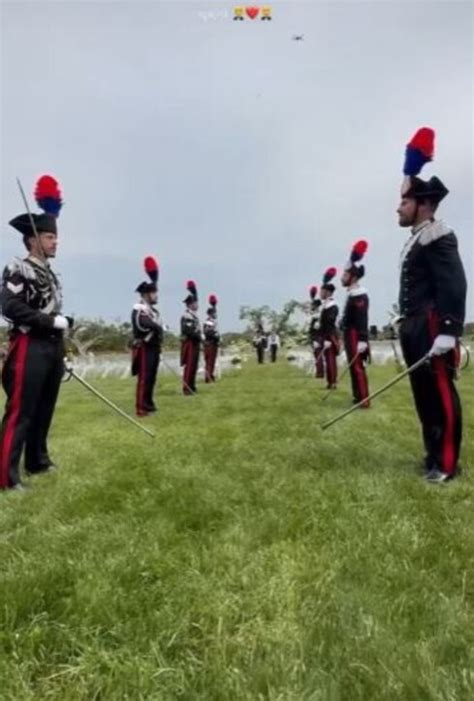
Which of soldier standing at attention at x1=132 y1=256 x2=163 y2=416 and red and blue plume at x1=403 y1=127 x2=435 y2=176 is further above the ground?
red and blue plume at x1=403 y1=127 x2=435 y2=176

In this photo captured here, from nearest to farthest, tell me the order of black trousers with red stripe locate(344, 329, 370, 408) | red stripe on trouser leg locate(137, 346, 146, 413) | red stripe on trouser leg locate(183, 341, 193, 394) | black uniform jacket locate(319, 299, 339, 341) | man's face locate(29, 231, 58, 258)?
man's face locate(29, 231, 58, 258), black trousers with red stripe locate(344, 329, 370, 408), red stripe on trouser leg locate(137, 346, 146, 413), black uniform jacket locate(319, 299, 339, 341), red stripe on trouser leg locate(183, 341, 193, 394)

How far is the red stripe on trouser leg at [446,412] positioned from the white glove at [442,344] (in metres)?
0.18

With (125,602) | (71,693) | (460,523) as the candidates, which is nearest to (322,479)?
(460,523)

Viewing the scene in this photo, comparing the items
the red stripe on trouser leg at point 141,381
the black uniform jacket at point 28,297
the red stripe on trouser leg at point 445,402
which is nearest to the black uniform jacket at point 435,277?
the red stripe on trouser leg at point 445,402

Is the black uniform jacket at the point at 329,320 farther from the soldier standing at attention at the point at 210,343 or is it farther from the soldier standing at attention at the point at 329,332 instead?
the soldier standing at attention at the point at 210,343

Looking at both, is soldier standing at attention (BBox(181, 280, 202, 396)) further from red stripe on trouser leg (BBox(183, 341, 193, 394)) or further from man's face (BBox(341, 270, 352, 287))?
man's face (BBox(341, 270, 352, 287))

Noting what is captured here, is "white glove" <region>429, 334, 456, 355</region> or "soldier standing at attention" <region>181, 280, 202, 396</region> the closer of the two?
"white glove" <region>429, 334, 456, 355</region>

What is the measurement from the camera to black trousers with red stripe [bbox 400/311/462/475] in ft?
14.4

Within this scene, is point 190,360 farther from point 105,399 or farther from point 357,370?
point 105,399

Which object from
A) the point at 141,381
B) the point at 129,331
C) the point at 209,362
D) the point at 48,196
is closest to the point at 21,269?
the point at 48,196

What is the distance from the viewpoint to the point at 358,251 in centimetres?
957

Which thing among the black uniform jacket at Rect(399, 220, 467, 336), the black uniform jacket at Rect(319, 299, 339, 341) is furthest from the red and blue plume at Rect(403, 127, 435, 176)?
the black uniform jacket at Rect(319, 299, 339, 341)

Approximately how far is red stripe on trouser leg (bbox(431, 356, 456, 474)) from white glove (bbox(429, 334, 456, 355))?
18cm

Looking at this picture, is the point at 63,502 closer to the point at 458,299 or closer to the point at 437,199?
the point at 458,299
